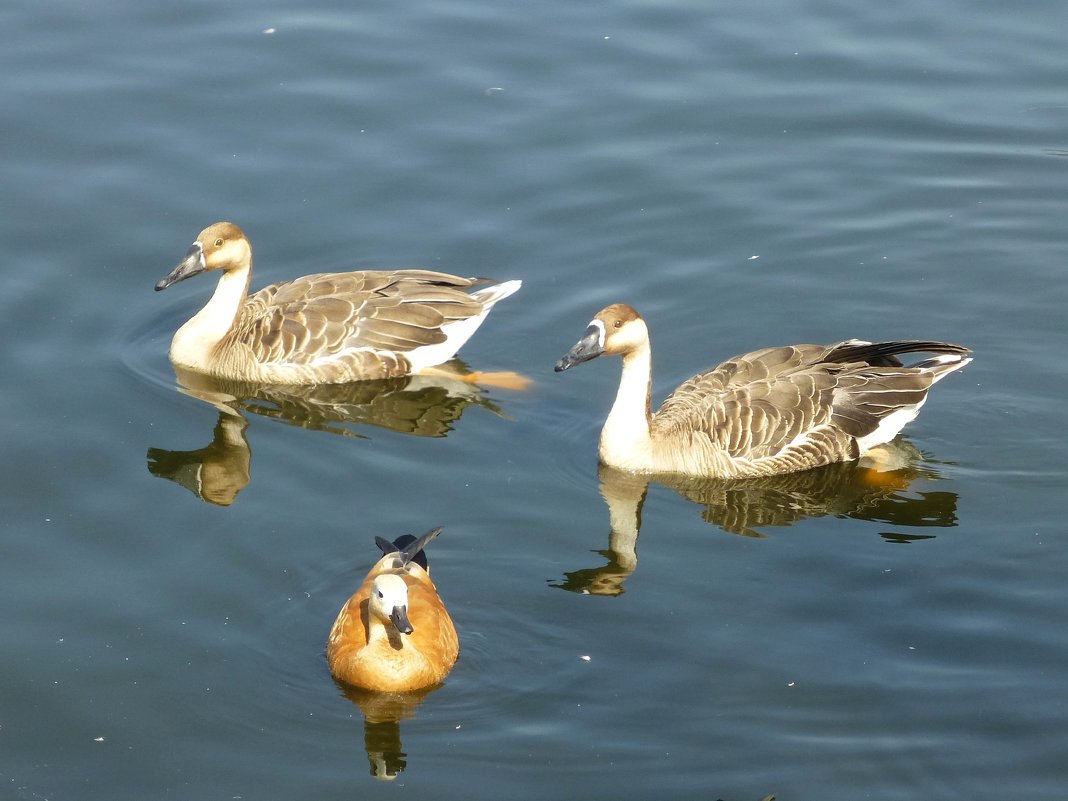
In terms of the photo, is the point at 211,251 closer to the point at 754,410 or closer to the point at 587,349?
the point at 587,349

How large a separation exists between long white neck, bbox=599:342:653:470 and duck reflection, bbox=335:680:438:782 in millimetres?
3246

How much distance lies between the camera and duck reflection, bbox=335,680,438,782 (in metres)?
8.98

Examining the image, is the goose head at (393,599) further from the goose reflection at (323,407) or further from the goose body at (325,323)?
the goose body at (325,323)

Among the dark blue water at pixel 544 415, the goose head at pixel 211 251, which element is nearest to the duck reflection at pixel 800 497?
the dark blue water at pixel 544 415

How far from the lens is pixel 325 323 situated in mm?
13953

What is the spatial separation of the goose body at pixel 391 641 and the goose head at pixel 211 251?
501 centimetres

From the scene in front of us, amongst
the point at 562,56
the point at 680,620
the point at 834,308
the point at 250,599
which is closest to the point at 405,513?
the point at 250,599

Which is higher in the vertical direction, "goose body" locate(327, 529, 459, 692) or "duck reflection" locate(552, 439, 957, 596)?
"goose body" locate(327, 529, 459, 692)

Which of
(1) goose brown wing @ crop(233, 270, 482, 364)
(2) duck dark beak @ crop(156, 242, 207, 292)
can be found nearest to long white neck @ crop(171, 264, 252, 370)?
(1) goose brown wing @ crop(233, 270, 482, 364)

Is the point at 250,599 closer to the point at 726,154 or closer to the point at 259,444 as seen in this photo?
the point at 259,444

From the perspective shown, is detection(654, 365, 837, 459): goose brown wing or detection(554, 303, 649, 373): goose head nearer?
detection(554, 303, 649, 373): goose head

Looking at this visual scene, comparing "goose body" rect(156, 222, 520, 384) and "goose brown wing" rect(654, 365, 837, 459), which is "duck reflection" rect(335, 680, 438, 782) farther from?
"goose body" rect(156, 222, 520, 384)

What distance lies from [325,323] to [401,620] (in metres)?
5.34

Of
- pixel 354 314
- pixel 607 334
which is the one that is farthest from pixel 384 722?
pixel 354 314
